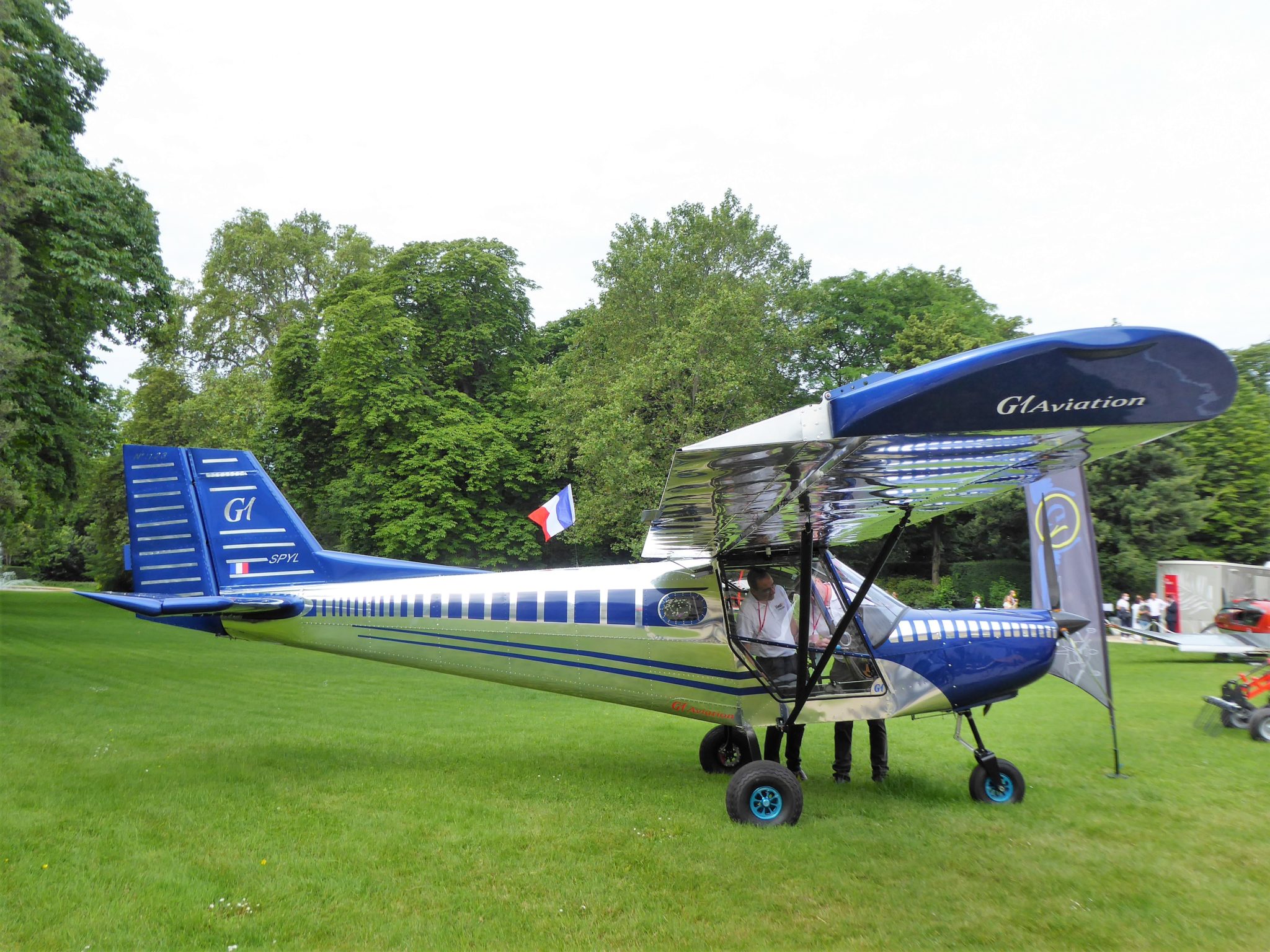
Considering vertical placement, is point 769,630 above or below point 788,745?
above

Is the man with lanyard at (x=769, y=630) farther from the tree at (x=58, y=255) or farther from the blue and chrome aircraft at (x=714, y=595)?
the tree at (x=58, y=255)

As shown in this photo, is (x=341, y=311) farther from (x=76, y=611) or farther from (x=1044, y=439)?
(x=1044, y=439)

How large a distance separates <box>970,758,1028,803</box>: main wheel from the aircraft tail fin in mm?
5081

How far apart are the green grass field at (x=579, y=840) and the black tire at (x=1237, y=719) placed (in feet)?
1.19

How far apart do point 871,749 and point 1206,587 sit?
17.1m

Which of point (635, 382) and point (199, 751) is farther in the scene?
point (635, 382)

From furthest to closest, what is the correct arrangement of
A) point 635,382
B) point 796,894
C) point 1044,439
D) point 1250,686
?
point 635,382 < point 1250,686 < point 796,894 < point 1044,439

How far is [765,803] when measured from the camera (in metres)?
6.21

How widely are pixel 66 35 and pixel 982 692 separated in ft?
72.4

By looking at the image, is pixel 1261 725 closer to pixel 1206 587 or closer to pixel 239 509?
pixel 239 509

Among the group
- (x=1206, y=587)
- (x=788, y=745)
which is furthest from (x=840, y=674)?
(x=1206, y=587)

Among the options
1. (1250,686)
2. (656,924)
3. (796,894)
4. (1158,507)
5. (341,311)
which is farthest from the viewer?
(341,311)

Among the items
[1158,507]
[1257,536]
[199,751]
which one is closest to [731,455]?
[199,751]

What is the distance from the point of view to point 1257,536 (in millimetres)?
30188
